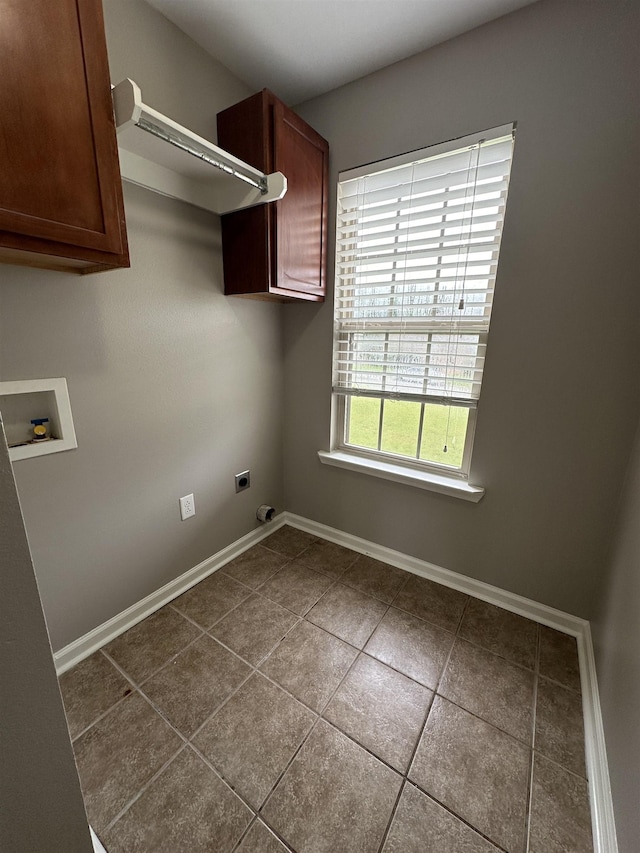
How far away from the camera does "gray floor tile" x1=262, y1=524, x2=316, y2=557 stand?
6.84 feet

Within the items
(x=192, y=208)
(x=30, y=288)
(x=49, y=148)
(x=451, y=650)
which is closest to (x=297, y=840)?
(x=451, y=650)

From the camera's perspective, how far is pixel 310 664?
1356mm

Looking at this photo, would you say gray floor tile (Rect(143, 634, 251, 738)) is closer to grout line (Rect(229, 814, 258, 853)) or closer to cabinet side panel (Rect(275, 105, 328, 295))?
grout line (Rect(229, 814, 258, 853))

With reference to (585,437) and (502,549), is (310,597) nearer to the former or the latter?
(502,549)

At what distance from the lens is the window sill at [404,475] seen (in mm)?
1649

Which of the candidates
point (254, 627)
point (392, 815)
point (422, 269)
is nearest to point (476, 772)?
point (392, 815)

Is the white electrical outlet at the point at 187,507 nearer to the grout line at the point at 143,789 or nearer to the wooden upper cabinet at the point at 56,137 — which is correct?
the grout line at the point at 143,789

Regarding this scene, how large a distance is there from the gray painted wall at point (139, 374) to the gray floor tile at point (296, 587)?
16.2 inches

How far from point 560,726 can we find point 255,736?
1043 millimetres

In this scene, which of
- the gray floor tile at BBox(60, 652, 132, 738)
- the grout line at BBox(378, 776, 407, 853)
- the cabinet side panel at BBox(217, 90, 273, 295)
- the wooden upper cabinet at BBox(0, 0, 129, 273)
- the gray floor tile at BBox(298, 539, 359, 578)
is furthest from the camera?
the gray floor tile at BBox(298, 539, 359, 578)

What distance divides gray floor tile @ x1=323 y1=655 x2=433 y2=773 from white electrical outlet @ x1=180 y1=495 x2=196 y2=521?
104 cm

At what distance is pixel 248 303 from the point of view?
1835 mm

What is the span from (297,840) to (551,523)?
4.66 ft

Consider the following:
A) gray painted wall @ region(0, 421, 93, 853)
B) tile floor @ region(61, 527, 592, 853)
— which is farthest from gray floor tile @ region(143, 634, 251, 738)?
gray painted wall @ region(0, 421, 93, 853)
